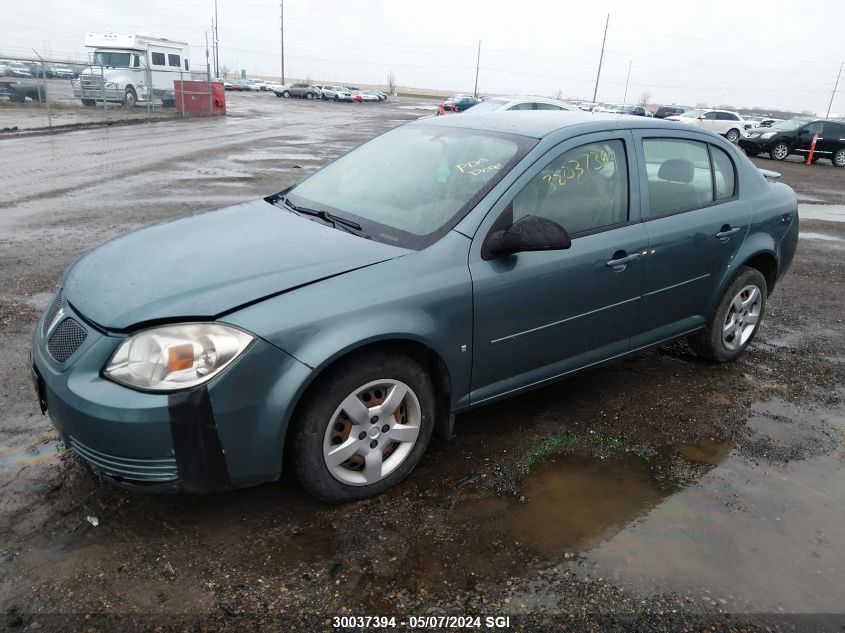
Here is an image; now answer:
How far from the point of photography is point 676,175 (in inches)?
160

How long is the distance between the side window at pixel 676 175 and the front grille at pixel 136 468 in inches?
115

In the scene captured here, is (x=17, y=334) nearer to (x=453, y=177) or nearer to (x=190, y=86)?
(x=453, y=177)

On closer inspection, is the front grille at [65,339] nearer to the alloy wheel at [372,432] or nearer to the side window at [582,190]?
the alloy wheel at [372,432]

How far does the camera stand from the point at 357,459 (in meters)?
2.94

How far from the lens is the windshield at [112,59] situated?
2816 centimetres

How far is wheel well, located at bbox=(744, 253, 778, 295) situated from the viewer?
4652 millimetres

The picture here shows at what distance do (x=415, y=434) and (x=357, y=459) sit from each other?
30cm

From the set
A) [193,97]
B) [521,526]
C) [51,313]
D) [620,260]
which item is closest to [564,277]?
[620,260]

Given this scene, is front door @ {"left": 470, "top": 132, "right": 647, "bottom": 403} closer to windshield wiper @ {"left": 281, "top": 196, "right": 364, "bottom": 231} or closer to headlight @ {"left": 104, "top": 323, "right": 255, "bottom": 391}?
windshield wiper @ {"left": 281, "top": 196, "right": 364, "bottom": 231}

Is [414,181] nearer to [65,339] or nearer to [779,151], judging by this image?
[65,339]

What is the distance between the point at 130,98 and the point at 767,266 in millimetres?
28349

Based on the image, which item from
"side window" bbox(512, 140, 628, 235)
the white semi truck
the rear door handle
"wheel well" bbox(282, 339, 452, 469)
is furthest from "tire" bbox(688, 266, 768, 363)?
the white semi truck

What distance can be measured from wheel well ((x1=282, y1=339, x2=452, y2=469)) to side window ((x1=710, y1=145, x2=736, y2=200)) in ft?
8.03

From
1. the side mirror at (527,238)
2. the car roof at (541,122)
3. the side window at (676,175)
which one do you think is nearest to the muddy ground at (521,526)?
the side mirror at (527,238)
